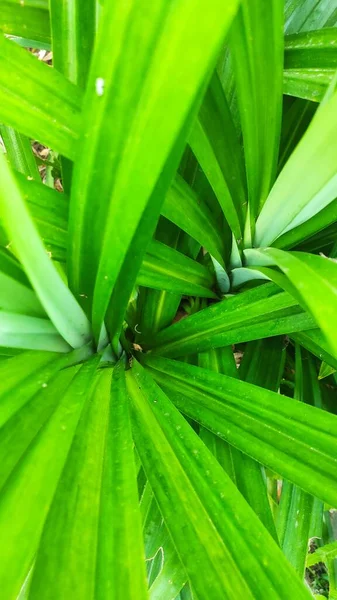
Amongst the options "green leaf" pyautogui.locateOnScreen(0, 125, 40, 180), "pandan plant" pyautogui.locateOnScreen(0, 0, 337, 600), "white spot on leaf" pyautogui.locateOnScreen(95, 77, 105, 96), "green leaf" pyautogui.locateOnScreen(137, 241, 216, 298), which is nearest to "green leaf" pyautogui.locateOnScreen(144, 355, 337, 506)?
"pandan plant" pyautogui.locateOnScreen(0, 0, 337, 600)

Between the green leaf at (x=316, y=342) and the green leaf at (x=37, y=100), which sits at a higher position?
the green leaf at (x=37, y=100)

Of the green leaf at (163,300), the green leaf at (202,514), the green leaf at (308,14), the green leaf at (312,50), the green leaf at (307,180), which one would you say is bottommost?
the green leaf at (202,514)

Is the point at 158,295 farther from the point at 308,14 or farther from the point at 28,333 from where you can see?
the point at 308,14

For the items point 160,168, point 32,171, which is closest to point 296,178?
point 160,168

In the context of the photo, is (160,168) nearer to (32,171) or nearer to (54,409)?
(54,409)

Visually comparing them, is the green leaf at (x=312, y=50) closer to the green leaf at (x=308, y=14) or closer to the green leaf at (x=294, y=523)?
the green leaf at (x=308, y=14)

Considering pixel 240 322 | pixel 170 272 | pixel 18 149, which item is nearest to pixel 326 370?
pixel 240 322

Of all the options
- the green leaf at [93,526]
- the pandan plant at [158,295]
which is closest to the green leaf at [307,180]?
the pandan plant at [158,295]
